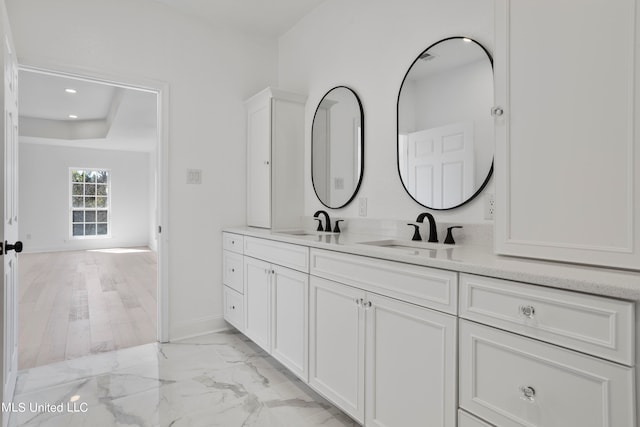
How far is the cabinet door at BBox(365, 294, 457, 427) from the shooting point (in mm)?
1272

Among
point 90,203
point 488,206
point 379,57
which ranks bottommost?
point 488,206

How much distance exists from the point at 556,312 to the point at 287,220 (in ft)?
7.33

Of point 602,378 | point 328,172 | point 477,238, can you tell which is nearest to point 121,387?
point 328,172

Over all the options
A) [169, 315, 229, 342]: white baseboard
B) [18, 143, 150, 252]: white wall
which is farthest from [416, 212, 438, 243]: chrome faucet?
[18, 143, 150, 252]: white wall

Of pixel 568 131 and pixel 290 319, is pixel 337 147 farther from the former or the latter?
pixel 568 131

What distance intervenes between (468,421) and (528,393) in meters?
0.26

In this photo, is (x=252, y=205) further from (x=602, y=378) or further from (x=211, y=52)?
(x=602, y=378)

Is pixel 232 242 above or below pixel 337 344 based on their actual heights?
above

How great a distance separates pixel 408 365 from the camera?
1.42 m

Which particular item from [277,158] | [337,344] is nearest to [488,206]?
[337,344]

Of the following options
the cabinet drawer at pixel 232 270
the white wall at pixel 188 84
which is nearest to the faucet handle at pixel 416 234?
the cabinet drawer at pixel 232 270

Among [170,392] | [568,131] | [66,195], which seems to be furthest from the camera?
[66,195]

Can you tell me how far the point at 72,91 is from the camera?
16.7 ft

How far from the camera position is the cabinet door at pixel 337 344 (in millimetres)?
1667
